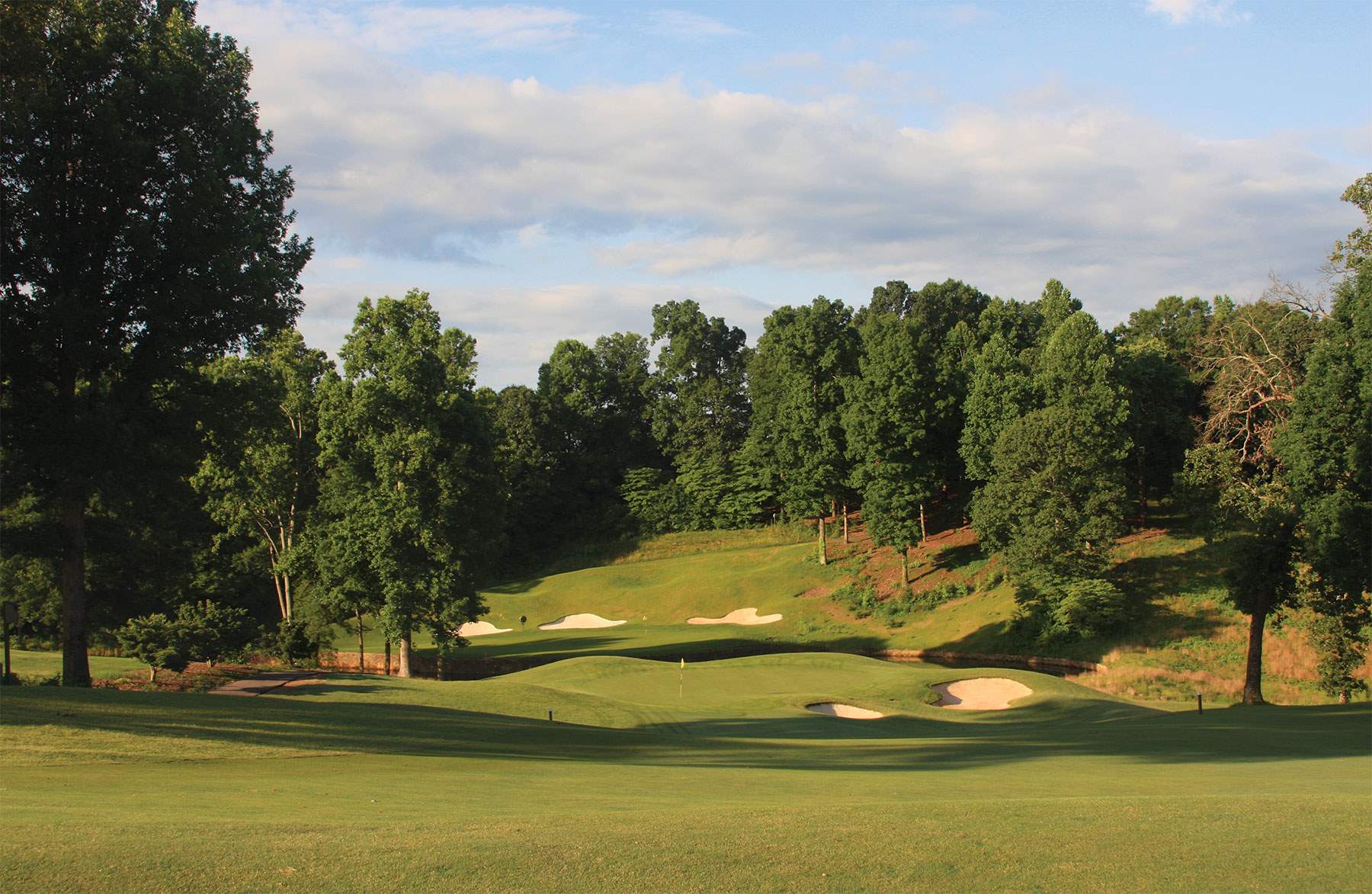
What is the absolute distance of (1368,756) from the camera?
16891 mm

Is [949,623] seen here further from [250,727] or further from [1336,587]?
[250,727]

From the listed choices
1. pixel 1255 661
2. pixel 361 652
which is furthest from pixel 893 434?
pixel 361 652

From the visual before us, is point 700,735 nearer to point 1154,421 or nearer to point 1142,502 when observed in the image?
point 1154,421

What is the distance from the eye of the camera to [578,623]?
187ft

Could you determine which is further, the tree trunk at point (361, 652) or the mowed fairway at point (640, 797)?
the tree trunk at point (361, 652)

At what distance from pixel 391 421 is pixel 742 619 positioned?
969 inches

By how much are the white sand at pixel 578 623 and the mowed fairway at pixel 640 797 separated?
103ft

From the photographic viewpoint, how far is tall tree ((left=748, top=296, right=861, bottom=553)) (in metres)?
57.8

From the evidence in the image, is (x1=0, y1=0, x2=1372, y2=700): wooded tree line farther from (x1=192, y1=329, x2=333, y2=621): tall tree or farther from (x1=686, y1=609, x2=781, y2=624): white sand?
(x1=686, y1=609, x2=781, y2=624): white sand

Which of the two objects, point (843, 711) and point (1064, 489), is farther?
point (1064, 489)

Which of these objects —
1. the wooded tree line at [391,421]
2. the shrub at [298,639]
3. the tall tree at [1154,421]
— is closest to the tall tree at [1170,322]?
the wooded tree line at [391,421]

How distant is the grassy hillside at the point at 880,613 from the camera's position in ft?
122

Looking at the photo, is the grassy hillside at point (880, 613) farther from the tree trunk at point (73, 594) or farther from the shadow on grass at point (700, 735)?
the tree trunk at point (73, 594)

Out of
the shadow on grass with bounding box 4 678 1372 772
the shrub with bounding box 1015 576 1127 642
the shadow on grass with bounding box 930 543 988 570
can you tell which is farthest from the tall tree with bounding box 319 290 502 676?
the shadow on grass with bounding box 930 543 988 570
